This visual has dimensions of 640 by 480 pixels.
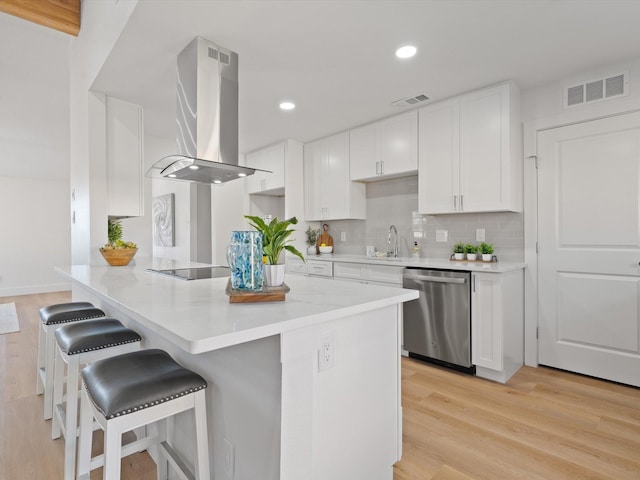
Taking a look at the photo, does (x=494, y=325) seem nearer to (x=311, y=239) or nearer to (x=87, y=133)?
(x=311, y=239)

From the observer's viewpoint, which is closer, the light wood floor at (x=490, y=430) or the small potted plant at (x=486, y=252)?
the light wood floor at (x=490, y=430)

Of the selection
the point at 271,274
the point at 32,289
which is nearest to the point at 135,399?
the point at 271,274

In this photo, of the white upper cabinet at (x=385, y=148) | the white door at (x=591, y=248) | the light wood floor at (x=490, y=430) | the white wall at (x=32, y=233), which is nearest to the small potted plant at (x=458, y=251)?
the white door at (x=591, y=248)

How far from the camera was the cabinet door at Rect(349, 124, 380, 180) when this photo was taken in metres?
3.82

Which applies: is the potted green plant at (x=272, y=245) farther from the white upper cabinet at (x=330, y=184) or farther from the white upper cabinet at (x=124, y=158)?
the white upper cabinet at (x=330, y=184)

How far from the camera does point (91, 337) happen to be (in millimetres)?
1730

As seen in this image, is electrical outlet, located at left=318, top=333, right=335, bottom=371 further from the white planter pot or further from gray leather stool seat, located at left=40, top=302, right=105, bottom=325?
gray leather stool seat, located at left=40, top=302, right=105, bottom=325

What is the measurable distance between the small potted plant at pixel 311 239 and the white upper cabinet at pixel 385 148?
1036 millimetres

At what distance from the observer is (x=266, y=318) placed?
1.05 meters

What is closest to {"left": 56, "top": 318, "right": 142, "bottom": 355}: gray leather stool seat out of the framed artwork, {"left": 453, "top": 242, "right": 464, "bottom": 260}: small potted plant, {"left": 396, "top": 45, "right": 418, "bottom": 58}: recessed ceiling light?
{"left": 396, "top": 45, "right": 418, "bottom": 58}: recessed ceiling light

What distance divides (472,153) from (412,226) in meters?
1.04

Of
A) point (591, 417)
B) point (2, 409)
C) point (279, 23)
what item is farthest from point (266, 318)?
point (2, 409)

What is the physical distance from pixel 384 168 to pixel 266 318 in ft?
9.80

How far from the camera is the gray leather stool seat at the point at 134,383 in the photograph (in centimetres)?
115
